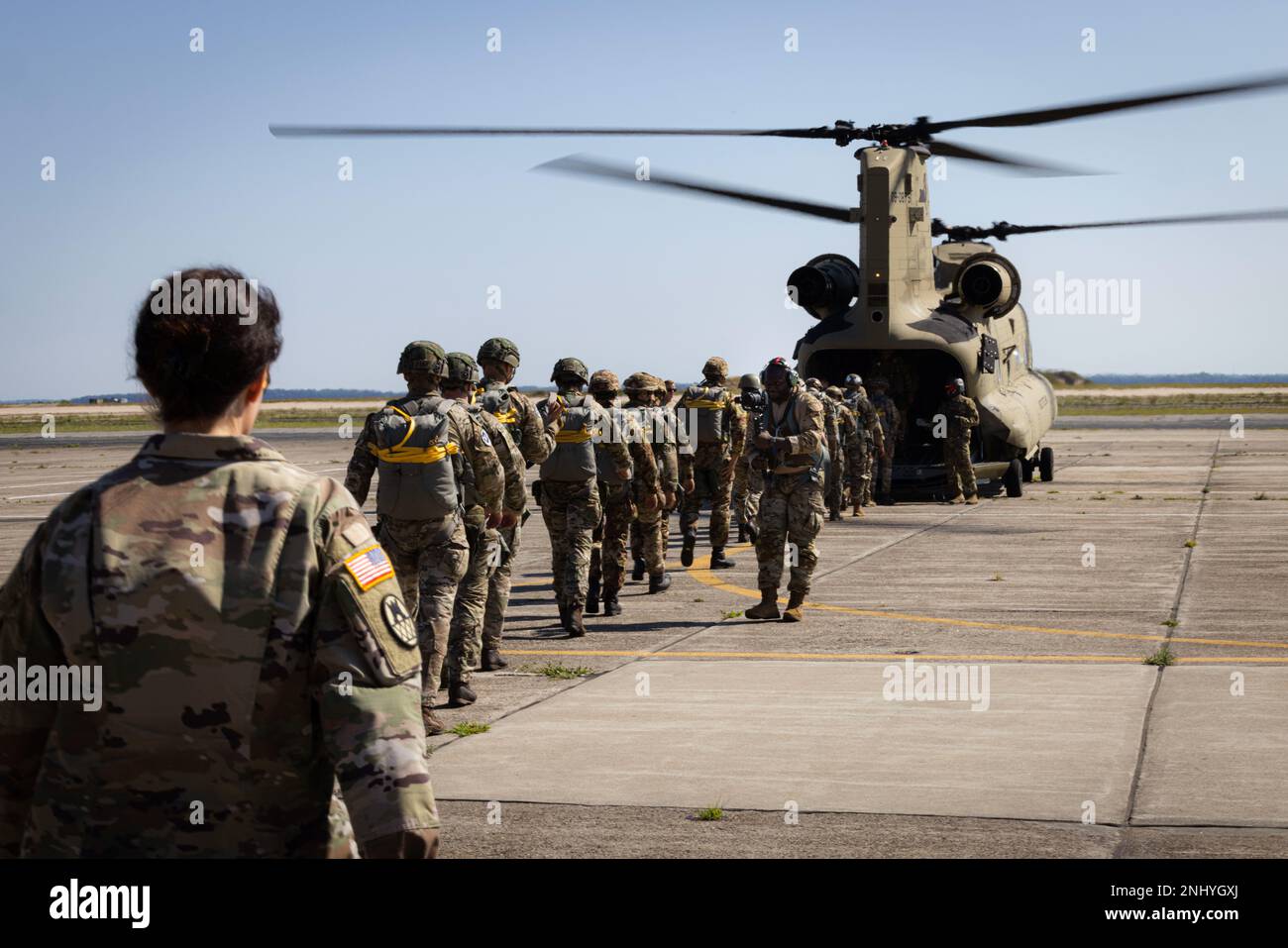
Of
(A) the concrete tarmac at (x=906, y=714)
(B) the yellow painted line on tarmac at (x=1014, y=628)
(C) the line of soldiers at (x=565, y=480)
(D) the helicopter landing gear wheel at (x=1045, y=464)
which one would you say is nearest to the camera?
(A) the concrete tarmac at (x=906, y=714)

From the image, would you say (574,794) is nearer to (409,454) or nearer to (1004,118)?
(409,454)

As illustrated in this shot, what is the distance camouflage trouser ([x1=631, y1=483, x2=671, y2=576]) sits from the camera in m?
14.1

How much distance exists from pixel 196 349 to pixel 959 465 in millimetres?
21429

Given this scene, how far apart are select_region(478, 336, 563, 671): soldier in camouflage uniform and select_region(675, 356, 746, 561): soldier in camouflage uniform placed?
5.53 metres

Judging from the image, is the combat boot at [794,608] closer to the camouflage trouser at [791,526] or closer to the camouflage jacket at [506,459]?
the camouflage trouser at [791,526]

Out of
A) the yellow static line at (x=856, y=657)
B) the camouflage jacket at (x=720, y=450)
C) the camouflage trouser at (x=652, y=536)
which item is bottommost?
the yellow static line at (x=856, y=657)

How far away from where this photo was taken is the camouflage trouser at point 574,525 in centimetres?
1195

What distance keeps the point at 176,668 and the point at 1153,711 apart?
719 centimetres

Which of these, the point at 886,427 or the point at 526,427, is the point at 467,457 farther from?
the point at 886,427

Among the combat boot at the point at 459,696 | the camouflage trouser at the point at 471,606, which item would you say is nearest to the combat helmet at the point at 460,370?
the camouflage trouser at the point at 471,606

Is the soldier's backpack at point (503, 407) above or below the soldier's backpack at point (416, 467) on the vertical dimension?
above

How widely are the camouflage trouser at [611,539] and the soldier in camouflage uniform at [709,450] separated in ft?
9.02

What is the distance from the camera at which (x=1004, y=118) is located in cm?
1825
